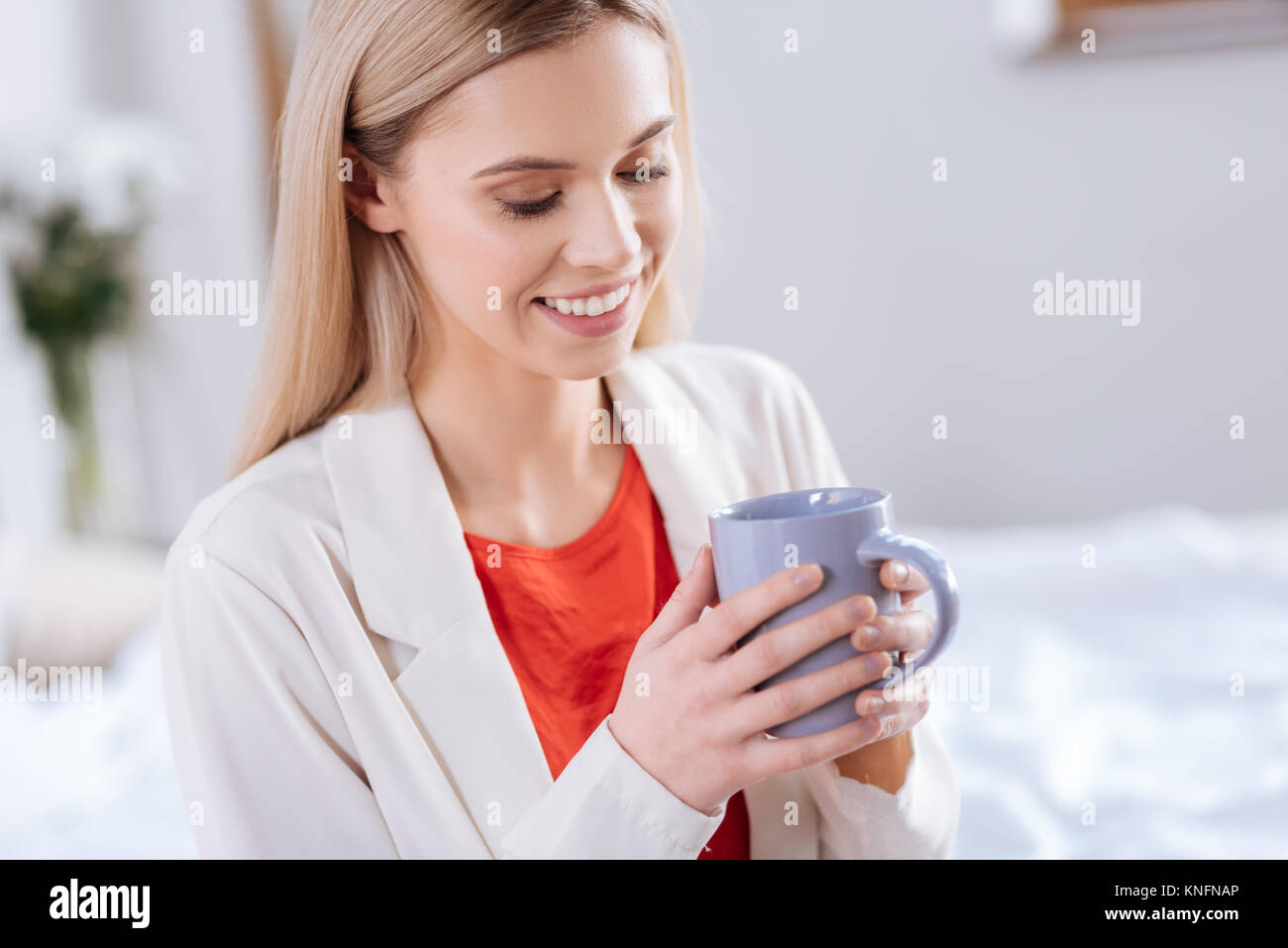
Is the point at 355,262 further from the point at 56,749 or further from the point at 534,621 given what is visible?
the point at 56,749

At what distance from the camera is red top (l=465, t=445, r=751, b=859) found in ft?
2.64

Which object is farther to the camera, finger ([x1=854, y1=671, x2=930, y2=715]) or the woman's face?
the woman's face

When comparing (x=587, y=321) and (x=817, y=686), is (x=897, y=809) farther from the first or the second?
(x=587, y=321)

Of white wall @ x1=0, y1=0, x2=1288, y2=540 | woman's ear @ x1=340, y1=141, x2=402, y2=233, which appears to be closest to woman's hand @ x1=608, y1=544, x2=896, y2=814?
woman's ear @ x1=340, y1=141, x2=402, y2=233

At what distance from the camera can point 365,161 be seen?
78 centimetres

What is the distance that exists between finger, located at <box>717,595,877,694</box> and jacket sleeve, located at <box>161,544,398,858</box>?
28cm

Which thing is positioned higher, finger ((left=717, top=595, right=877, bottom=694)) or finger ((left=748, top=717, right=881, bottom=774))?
finger ((left=717, top=595, right=877, bottom=694))

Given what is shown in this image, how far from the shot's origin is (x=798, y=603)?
1.90 feet

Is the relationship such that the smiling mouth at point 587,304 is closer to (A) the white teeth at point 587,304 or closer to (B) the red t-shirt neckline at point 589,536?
(A) the white teeth at point 587,304

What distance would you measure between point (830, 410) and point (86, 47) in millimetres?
1749

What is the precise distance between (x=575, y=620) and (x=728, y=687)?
246mm

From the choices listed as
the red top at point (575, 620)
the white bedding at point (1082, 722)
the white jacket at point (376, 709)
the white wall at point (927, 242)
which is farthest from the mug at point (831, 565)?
the white wall at point (927, 242)

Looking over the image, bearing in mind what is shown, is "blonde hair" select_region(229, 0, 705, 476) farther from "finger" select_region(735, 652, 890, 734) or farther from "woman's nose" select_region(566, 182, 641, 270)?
"finger" select_region(735, 652, 890, 734)
